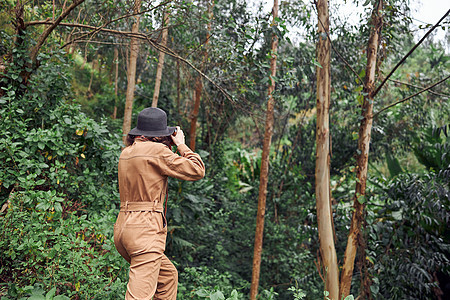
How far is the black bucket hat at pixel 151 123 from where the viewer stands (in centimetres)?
274

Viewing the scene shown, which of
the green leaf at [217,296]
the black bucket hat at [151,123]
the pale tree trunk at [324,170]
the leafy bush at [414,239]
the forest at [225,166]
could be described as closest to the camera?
the green leaf at [217,296]

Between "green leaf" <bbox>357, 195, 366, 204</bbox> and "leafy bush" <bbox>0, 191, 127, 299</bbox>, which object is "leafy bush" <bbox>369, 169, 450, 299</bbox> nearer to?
"green leaf" <bbox>357, 195, 366, 204</bbox>

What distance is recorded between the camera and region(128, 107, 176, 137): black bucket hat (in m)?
2.74

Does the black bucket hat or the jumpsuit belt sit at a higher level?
the black bucket hat

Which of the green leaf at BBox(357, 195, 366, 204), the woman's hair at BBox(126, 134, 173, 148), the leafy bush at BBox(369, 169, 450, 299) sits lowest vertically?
the leafy bush at BBox(369, 169, 450, 299)

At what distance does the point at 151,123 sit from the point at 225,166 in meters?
7.45

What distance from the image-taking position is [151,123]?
2.75m

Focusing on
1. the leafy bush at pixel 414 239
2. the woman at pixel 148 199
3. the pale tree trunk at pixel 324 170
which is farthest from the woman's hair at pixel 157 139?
the leafy bush at pixel 414 239

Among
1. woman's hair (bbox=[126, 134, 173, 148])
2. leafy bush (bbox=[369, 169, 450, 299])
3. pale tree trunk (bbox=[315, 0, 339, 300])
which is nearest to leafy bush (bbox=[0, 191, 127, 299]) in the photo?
woman's hair (bbox=[126, 134, 173, 148])

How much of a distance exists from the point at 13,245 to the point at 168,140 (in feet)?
5.68

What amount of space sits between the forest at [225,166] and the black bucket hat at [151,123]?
4.10 feet

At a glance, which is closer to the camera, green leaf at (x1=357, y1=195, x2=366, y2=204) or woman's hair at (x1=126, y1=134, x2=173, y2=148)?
woman's hair at (x1=126, y1=134, x2=173, y2=148)

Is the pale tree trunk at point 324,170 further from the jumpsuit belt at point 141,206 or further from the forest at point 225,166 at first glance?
the jumpsuit belt at point 141,206

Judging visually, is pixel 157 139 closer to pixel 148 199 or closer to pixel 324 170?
pixel 148 199
